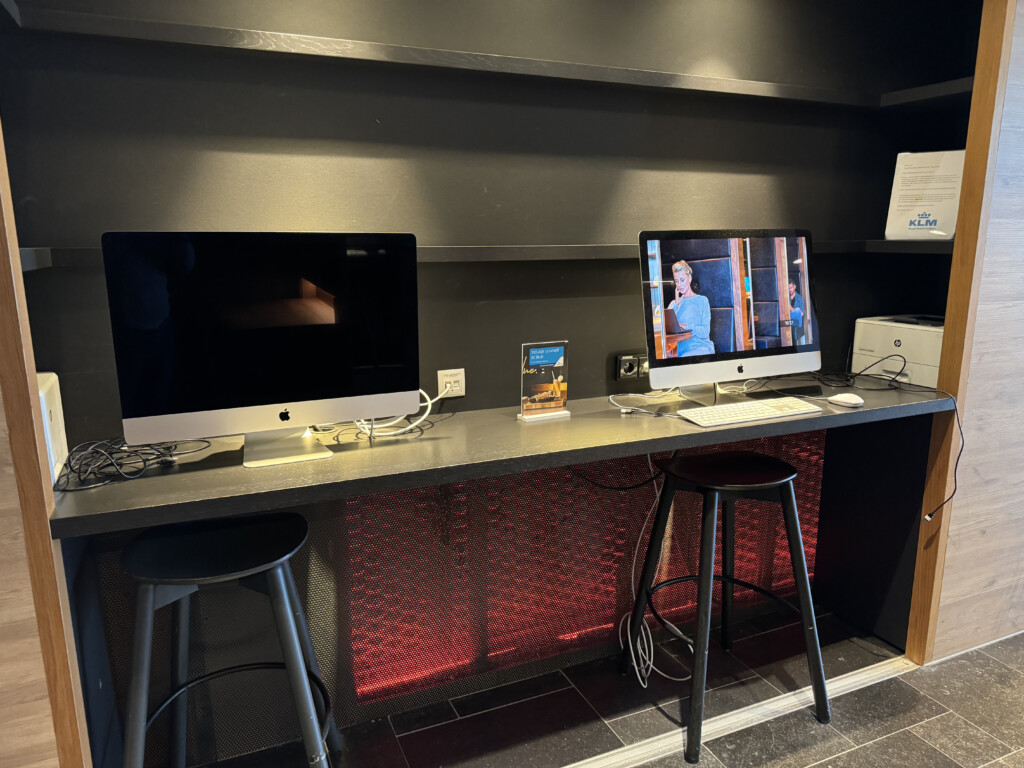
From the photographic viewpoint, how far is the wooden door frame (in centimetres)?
115

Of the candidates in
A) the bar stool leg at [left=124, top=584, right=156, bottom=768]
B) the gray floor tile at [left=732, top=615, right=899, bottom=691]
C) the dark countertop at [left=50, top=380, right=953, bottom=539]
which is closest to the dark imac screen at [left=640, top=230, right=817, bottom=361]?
the dark countertop at [left=50, top=380, right=953, bottom=539]

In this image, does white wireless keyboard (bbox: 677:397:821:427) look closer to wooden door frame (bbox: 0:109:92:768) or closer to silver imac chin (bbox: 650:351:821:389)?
silver imac chin (bbox: 650:351:821:389)

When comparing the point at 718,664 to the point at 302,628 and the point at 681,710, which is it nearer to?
the point at 681,710

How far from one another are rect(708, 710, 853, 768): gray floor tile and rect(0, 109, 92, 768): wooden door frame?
149cm

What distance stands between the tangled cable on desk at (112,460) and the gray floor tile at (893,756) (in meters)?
1.74

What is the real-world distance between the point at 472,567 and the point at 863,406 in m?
1.18

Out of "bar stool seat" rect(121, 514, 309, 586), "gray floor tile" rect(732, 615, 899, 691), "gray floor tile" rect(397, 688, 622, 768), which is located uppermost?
"bar stool seat" rect(121, 514, 309, 586)

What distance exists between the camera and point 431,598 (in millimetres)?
2006

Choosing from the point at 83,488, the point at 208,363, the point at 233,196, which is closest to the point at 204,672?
the point at 83,488

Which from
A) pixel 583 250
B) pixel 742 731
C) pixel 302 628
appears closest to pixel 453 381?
A: pixel 583 250

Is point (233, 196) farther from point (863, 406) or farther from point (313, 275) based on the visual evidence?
point (863, 406)

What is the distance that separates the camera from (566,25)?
191 cm

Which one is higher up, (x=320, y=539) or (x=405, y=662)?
(x=320, y=539)

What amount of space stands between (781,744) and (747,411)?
88cm
